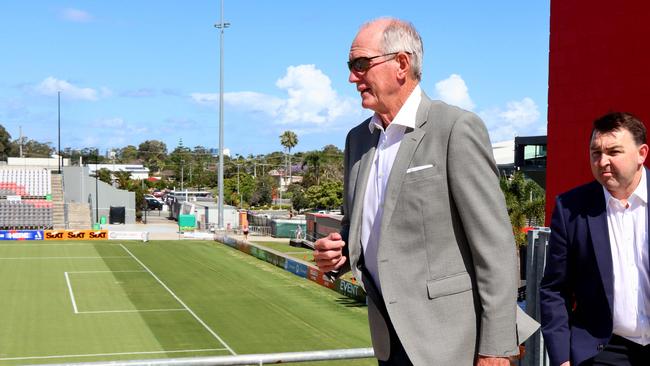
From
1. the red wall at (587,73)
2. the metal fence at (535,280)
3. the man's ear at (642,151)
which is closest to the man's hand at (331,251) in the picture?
the man's ear at (642,151)

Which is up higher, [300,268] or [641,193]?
[641,193]

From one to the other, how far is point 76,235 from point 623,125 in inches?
2229

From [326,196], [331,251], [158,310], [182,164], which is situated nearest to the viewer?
[331,251]

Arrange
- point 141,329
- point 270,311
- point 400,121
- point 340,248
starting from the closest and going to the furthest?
point 400,121 < point 340,248 < point 141,329 < point 270,311

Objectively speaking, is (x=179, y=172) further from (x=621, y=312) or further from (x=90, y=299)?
(x=621, y=312)

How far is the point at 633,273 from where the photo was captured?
340 cm

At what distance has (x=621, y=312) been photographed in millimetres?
3408

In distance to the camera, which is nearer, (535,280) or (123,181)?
(535,280)

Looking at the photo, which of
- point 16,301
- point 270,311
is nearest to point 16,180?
point 16,301

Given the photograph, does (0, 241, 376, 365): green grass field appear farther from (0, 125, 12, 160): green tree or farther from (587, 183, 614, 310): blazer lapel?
(0, 125, 12, 160): green tree

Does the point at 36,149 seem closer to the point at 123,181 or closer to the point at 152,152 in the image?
the point at 152,152

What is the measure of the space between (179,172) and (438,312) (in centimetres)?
15254

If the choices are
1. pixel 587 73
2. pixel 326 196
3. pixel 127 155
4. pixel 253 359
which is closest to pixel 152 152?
pixel 127 155

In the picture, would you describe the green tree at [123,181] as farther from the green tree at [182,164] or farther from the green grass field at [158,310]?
the green grass field at [158,310]
